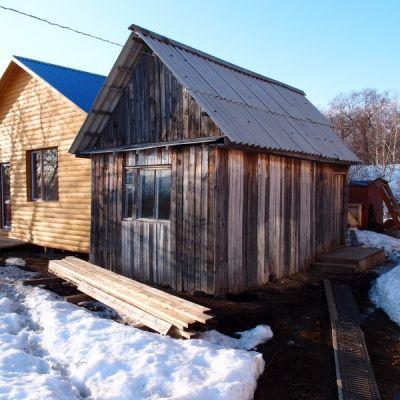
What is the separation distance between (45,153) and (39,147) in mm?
282

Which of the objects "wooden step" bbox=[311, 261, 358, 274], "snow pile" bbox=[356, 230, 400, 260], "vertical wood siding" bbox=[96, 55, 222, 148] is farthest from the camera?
"snow pile" bbox=[356, 230, 400, 260]

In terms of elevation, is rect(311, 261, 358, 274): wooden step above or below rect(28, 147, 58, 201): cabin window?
below

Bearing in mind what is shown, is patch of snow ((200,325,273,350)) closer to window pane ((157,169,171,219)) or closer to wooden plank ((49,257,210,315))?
wooden plank ((49,257,210,315))

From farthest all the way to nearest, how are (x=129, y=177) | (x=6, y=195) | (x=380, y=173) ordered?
(x=380, y=173) → (x=6, y=195) → (x=129, y=177)

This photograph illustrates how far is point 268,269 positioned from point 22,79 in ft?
35.3

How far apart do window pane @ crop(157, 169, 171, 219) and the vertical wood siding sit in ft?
2.41

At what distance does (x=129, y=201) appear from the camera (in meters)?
10.1

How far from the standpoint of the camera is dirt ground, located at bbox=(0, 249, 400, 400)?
5.02 m

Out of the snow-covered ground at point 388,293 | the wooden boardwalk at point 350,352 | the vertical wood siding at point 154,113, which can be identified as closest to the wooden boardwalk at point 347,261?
the snow-covered ground at point 388,293

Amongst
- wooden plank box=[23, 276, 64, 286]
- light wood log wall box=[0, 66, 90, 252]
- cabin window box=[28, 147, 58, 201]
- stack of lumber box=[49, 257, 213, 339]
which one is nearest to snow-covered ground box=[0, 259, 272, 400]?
stack of lumber box=[49, 257, 213, 339]

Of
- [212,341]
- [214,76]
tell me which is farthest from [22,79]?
[212,341]

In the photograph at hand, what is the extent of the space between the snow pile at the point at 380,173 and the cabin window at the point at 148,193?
28.0 m

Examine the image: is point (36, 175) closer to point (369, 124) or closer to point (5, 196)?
point (5, 196)

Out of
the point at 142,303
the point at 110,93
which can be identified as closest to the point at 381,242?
the point at 110,93
